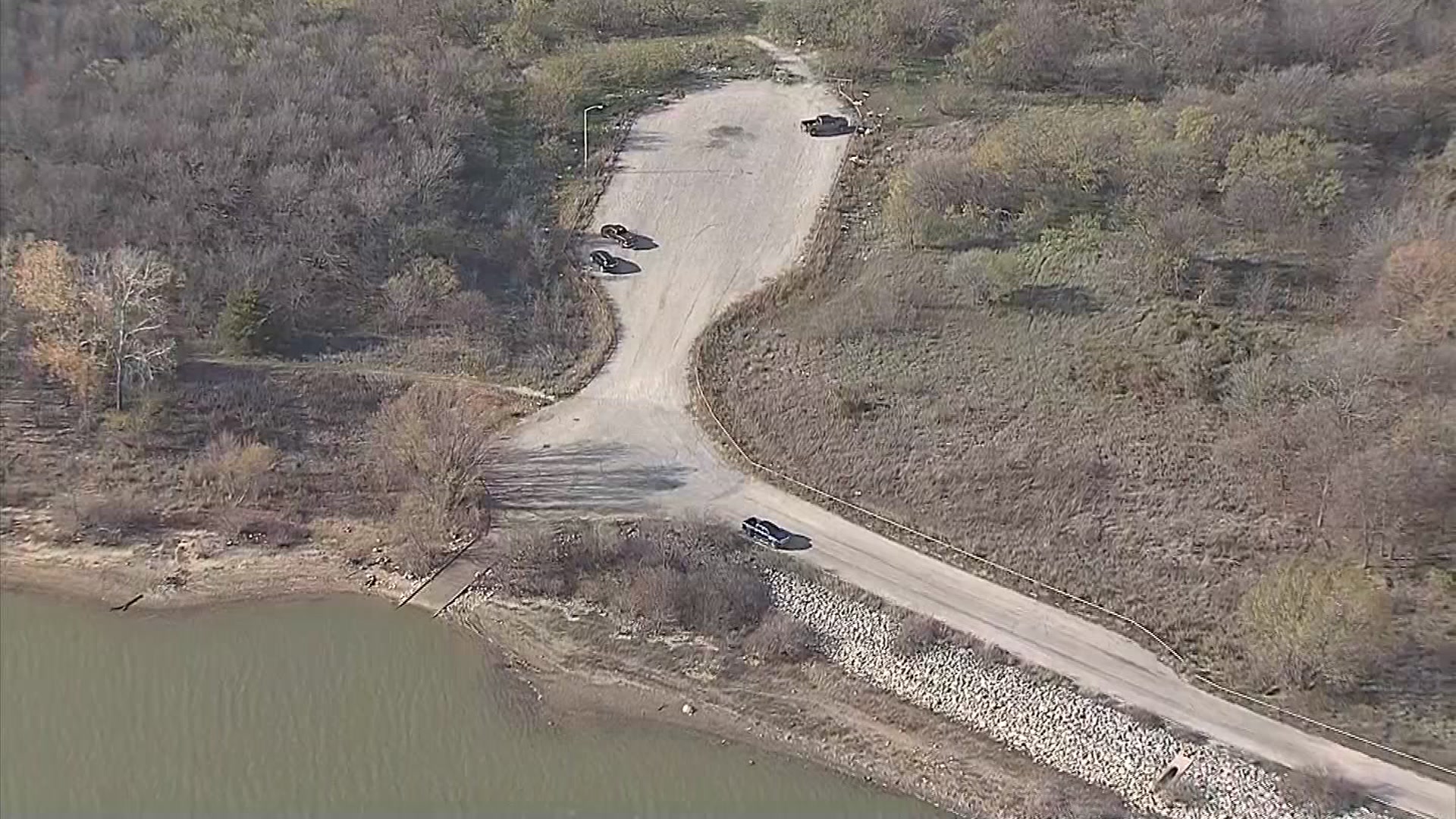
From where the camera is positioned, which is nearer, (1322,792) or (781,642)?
(1322,792)

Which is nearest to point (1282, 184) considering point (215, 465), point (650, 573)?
point (650, 573)

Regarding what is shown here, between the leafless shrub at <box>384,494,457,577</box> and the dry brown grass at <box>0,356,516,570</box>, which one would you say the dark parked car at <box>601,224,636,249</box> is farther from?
the leafless shrub at <box>384,494,457,577</box>

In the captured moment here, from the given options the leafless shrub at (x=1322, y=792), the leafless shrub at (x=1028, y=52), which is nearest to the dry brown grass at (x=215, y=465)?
the leafless shrub at (x=1322, y=792)

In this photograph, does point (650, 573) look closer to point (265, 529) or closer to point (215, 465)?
point (265, 529)

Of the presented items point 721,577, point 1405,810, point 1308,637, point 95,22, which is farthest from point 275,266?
point 1405,810

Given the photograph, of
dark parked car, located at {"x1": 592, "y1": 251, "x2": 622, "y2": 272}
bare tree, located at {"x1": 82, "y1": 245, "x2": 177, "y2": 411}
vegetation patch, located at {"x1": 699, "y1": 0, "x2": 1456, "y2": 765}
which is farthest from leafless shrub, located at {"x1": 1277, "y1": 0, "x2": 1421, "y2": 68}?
bare tree, located at {"x1": 82, "y1": 245, "x2": 177, "y2": 411}

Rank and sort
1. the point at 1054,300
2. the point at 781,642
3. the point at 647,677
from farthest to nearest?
the point at 1054,300, the point at 781,642, the point at 647,677

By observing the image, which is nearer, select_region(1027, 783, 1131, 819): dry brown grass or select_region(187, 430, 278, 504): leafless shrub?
select_region(1027, 783, 1131, 819): dry brown grass
